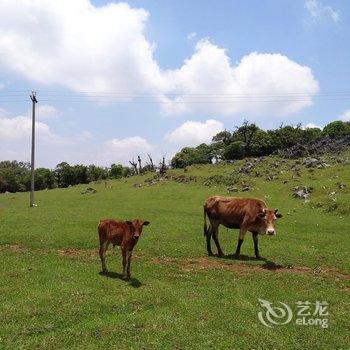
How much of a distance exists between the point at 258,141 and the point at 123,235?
9757 centimetres

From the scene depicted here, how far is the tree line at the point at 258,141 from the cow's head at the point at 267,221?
88.1 m

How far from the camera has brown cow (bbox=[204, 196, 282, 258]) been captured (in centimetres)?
2173

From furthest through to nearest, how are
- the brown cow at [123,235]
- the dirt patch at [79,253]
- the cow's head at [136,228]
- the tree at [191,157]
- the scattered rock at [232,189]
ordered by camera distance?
the tree at [191,157], the scattered rock at [232,189], the dirt patch at [79,253], the brown cow at [123,235], the cow's head at [136,228]

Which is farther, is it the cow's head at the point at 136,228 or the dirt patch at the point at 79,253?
the dirt patch at the point at 79,253

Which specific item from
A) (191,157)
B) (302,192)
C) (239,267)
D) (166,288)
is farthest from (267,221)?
(191,157)

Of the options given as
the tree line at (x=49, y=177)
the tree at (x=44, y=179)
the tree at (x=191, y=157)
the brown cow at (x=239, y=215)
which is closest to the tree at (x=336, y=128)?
the tree at (x=191, y=157)

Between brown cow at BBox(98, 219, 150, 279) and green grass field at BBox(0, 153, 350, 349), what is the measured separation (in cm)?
88

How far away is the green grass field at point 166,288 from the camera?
1169 centimetres

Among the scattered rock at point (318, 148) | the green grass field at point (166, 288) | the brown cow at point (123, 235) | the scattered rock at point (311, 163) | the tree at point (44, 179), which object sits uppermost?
the scattered rock at point (318, 148)

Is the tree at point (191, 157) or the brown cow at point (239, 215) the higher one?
the tree at point (191, 157)

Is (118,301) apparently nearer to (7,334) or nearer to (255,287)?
(7,334)

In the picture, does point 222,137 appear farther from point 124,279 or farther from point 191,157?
point 124,279

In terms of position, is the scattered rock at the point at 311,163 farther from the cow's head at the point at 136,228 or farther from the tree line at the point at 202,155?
the cow's head at the point at 136,228

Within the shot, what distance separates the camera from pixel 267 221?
20.3m
